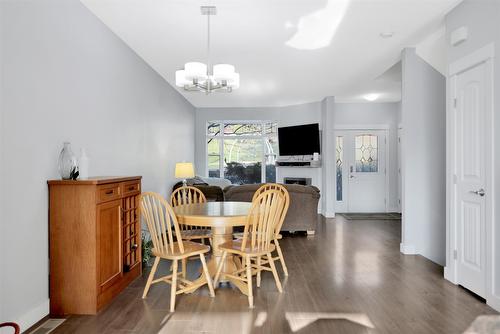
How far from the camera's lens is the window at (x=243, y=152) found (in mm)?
9273

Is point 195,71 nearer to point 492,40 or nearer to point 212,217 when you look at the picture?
point 212,217

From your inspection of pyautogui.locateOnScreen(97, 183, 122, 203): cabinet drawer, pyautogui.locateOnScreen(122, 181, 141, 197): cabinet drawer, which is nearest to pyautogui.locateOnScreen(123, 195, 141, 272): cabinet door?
pyautogui.locateOnScreen(122, 181, 141, 197): cabinet drawer

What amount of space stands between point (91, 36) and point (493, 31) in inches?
143

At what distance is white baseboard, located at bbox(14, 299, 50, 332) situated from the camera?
2366 millimetres

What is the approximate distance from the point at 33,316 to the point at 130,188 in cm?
129

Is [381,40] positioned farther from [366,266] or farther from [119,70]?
[119,70]

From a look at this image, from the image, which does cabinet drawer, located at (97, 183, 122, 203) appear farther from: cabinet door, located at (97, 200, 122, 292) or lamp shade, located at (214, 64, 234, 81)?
lamp shade, located at (214, 64, 234, 81)

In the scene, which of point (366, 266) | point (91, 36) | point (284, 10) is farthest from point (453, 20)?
point (91, 36)

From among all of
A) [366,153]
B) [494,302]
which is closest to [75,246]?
[494,302]

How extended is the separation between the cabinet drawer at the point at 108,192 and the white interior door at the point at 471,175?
3193 millimetres

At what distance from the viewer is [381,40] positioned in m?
4.23

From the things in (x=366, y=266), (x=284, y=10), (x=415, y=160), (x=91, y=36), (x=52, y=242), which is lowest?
(x=366, y=266)

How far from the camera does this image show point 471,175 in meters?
3.15

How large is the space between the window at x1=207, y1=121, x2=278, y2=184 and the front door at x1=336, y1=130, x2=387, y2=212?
178 cm
